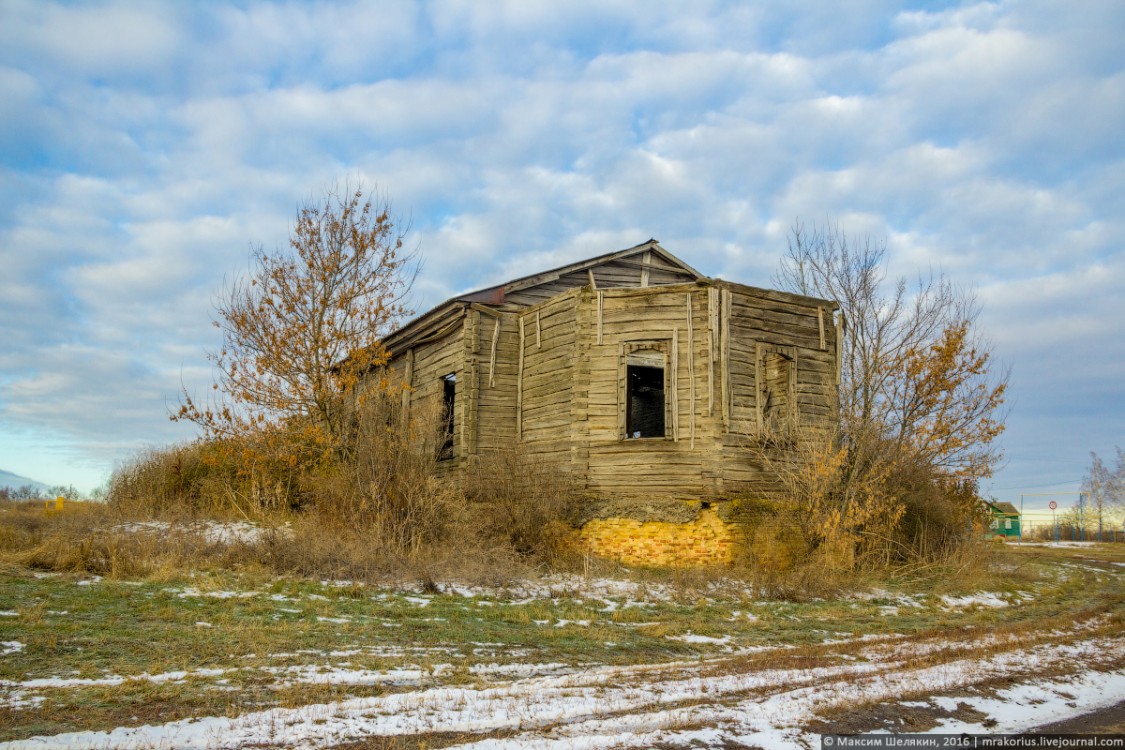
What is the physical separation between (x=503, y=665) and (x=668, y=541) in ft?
28.3

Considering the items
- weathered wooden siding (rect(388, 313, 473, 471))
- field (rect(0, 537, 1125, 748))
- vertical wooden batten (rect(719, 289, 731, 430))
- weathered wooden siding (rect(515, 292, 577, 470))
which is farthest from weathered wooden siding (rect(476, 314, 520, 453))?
field (rect(0, 537, 1125, 748))

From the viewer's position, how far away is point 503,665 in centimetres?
687

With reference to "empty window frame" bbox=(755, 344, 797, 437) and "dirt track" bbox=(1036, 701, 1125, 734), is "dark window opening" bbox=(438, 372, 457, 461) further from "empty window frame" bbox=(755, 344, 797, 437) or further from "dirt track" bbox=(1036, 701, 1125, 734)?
"dirt track" bbox=(1036, 701, 1125, 734)

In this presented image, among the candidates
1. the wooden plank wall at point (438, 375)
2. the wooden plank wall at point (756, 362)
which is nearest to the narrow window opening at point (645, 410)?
the wooden plank wall at point (438, 375)

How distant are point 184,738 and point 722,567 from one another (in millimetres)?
10881

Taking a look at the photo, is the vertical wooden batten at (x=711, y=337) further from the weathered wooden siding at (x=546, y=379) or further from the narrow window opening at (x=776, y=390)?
the weathered wooden siding at (x=546, y=379)

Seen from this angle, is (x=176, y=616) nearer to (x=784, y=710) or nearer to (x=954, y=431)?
(x=784, y=710)

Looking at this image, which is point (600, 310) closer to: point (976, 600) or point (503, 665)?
point (976, 600)

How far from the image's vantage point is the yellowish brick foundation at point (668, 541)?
1477cm

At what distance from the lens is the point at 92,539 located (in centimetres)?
1182

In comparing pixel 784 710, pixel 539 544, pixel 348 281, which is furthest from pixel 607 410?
pixel 784 710

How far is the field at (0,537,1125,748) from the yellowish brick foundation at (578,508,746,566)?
9.75ft

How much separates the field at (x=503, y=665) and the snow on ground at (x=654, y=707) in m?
0.02

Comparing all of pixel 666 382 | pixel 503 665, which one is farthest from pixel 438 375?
pixel 503 665
